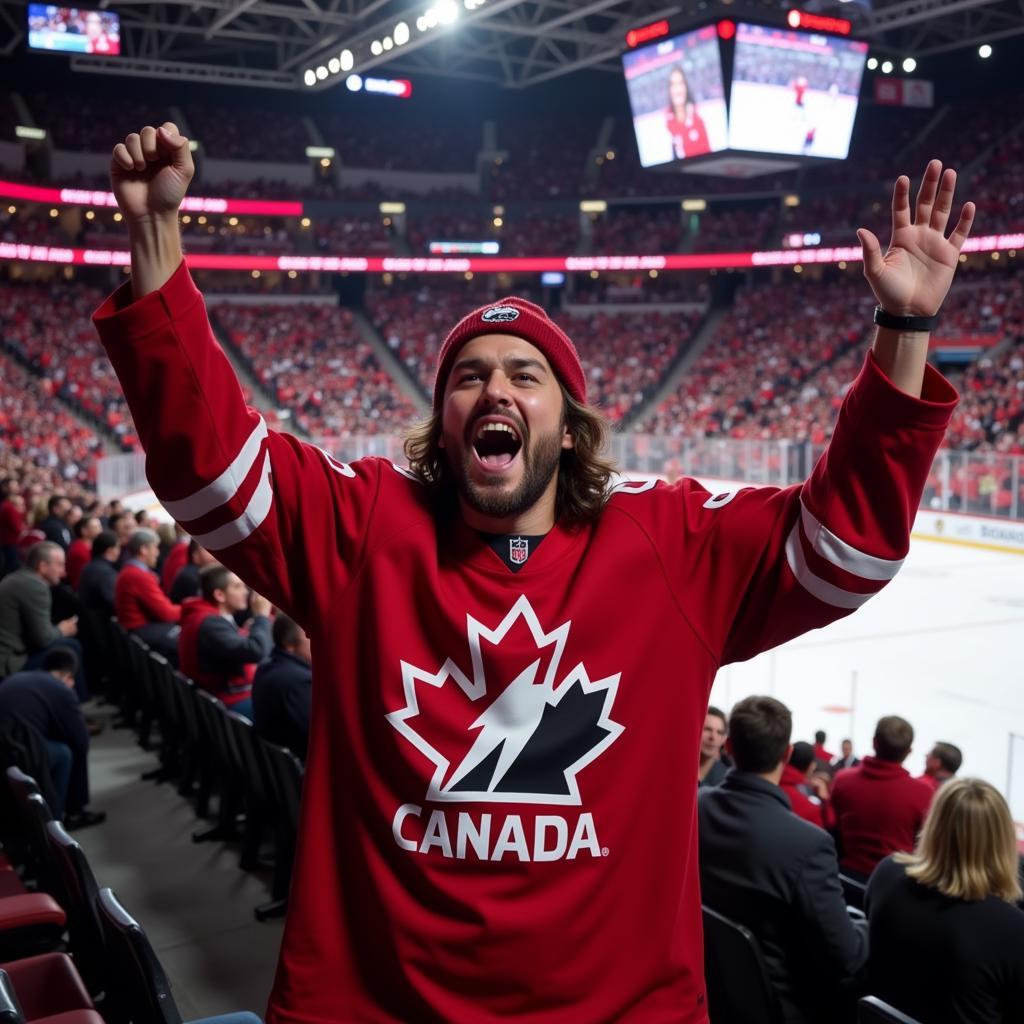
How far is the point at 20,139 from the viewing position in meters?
33.3

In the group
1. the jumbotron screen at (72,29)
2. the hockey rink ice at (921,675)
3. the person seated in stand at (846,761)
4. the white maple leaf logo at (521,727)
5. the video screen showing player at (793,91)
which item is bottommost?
the hockey rink ice at (921,675)

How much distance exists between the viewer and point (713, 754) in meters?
4.51

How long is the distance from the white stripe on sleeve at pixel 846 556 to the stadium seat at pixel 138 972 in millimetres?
1888

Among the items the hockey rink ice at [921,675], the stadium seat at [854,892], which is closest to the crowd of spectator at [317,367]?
the hockey rink ice at [921,675]

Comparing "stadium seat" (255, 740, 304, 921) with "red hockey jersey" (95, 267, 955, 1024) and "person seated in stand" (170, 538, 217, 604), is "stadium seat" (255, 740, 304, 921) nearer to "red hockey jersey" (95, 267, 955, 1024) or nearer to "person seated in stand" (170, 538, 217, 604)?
"red hockey jersey" (95, 267, 955, 1024)

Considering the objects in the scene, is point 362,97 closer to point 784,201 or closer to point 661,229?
point 661,229

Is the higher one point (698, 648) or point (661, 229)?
point (661, 229)

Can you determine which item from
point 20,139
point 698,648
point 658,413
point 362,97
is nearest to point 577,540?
point 698,648

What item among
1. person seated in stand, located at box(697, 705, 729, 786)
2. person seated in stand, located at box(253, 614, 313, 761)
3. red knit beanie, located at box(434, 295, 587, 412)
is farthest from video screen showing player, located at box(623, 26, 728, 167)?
→ red knit beanie, located at box(434, 295, 587, 412)

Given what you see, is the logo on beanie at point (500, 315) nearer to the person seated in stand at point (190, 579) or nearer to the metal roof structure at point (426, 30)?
the person seated in stand at point (190, 579)

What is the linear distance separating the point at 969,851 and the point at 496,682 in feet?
5.85

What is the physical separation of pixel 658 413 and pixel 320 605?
102 feet

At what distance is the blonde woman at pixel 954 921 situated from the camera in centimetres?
265

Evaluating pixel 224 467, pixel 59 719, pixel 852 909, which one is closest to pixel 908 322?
pixel 224 467
